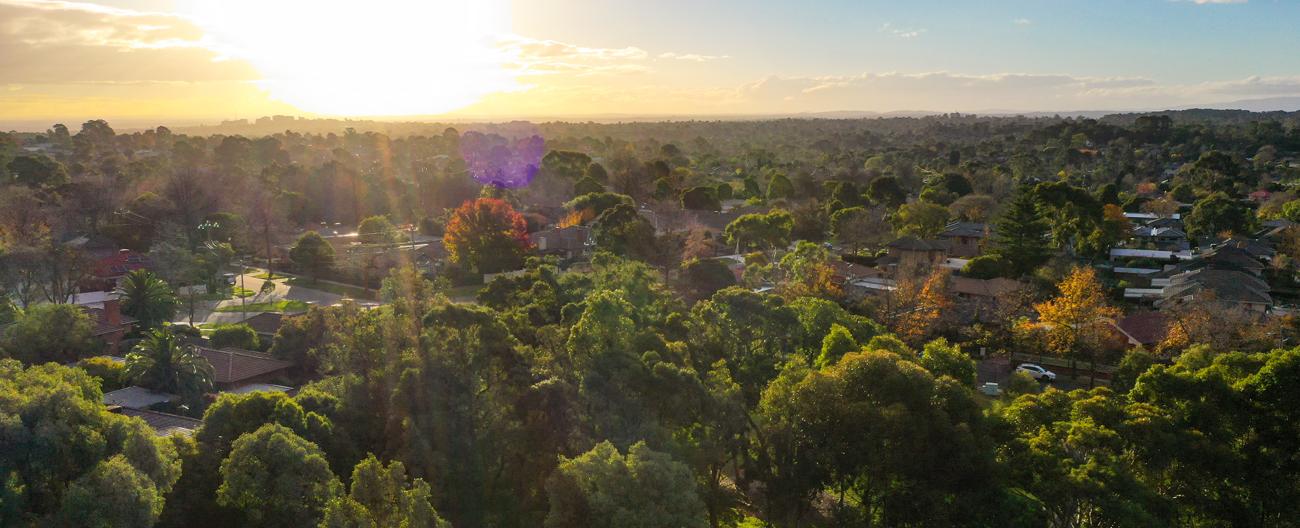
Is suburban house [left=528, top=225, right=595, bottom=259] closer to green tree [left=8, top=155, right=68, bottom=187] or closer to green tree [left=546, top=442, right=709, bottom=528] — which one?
green tree [left=546, top=442, right=709, bottom=528]

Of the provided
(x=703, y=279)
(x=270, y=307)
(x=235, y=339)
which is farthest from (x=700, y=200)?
(x=235, y=339)

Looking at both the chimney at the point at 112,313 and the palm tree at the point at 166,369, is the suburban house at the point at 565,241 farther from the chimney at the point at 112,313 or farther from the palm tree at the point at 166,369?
the palm tree at the point at 166,369

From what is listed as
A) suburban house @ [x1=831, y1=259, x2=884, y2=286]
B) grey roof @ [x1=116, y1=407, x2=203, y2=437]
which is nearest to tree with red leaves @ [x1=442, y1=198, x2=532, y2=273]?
suburban house @ [x1=831, y1=259, x2=884, y2=286]

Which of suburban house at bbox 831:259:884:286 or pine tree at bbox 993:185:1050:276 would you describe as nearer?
pine tree at bbox 993:185:1050:276

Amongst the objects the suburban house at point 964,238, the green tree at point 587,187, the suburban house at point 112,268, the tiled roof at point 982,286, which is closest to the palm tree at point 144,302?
the suburban house at point 112,268

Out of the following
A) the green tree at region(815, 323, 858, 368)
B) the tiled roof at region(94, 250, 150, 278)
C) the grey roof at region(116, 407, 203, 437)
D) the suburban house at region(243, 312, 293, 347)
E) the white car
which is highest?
the green tree at region(815, 323, 858, 368)

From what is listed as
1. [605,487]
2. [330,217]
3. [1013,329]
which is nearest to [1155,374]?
[605,487]
